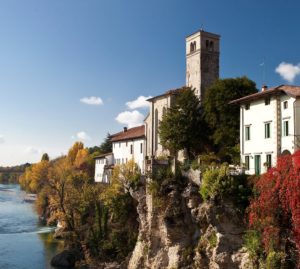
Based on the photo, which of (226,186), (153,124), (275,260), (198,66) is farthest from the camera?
(153,124)

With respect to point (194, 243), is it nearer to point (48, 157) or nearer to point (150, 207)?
point (150, 207)

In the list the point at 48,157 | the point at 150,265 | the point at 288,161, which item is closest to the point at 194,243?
the point at 150,265

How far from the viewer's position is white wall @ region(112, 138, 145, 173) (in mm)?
60878

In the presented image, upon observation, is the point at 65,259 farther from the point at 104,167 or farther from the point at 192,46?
the point at 192,46

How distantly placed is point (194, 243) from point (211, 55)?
2835 centimetres

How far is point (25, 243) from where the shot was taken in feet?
173

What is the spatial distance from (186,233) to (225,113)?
13654 millimetres

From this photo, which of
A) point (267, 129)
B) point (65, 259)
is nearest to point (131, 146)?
point (65, 259)

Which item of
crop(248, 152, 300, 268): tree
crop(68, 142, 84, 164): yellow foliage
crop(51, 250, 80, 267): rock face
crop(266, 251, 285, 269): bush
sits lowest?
crop(51, 250, 80, 267): rock face

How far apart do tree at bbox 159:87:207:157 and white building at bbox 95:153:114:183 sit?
77.8 feet

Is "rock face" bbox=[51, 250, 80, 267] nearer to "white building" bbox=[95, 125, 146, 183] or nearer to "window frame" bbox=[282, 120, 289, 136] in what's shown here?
"white building" bbox=[95, 125, 146, 183]

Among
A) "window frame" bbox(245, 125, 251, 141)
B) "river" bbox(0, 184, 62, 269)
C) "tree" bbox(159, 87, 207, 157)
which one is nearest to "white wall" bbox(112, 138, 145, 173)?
"tree" bbox(159, 87, 207, 157)

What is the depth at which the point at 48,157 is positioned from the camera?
137 metres

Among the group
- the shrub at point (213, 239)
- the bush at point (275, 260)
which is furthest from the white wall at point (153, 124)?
the bush at point (275, 260)
